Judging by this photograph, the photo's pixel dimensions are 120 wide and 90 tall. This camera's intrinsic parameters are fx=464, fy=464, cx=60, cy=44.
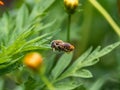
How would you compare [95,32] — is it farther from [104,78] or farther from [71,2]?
[71,2]

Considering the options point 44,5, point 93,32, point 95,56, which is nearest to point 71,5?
point 44,5

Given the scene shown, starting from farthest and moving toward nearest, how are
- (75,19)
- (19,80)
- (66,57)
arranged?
(75,19) < (19,80) < (66,57)

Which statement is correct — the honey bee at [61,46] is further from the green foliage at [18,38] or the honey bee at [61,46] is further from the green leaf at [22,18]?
the green leaf at [22,18]

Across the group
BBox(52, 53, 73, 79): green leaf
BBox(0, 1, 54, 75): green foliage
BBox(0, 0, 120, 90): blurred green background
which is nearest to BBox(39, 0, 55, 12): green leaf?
BBox(0, 1, 54, 75): green foliage

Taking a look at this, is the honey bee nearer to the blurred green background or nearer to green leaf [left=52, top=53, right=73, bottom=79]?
green leaf [left=52, top=53, right=73, bottom=79]

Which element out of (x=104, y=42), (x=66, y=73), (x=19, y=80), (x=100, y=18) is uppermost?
(x=100, y=18)

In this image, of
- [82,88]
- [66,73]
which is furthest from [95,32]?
[66,73]

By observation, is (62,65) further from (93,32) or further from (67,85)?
(93,32)

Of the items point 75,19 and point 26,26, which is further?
point 75,19

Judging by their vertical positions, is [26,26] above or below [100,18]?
below

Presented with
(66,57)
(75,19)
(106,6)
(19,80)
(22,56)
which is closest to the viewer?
(22,56)
